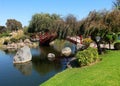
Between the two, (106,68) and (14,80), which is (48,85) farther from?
(14,80)

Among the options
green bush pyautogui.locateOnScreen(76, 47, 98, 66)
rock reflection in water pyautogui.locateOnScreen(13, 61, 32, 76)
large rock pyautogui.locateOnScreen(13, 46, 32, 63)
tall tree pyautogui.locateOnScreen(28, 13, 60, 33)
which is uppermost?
tall tree pyautogui.locateOnScreen(28, 13, 60, 33)

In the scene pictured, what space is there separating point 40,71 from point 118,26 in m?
8.21

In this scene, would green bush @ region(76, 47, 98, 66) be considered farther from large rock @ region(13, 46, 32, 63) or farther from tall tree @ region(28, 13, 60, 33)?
tall tree @ region(28, 13, 60, 33)

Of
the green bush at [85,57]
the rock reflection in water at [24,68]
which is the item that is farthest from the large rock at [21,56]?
the green bush at [85,57]

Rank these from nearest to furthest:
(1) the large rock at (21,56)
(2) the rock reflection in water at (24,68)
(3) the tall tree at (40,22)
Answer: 1. (2) the rock reflection in water at (24,68)
2. (1) the large rock at (21,56)
3. (3) the tall tree at (40,22)

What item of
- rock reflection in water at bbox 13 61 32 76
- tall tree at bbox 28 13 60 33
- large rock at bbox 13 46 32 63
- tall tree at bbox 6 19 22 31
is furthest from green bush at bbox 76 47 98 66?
tall tree at bbox 6 19 22 31

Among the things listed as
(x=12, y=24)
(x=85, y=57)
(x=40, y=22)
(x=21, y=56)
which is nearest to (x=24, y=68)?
(x=21, y=56)

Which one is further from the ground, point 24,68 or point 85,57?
point 85,57

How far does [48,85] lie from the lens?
15383 mm

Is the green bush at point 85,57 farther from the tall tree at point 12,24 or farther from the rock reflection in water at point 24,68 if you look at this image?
the tall tree at point 12,24

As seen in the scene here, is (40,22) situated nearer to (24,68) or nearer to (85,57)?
(24,68)

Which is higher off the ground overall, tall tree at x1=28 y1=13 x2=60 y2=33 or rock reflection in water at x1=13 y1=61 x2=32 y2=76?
tall tree at x1=28 y1=13 x2=60 y2=33

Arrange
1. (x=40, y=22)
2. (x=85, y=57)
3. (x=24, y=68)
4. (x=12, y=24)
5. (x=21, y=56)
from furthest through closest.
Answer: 1. (x=12, y=24)
2. (x=40, y=22)
3. (x=21, y=56)
4. (x=24, y=68)
5. (x=85, y=57)

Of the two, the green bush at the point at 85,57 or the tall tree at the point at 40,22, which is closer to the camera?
the green bush at the point at 85,57
